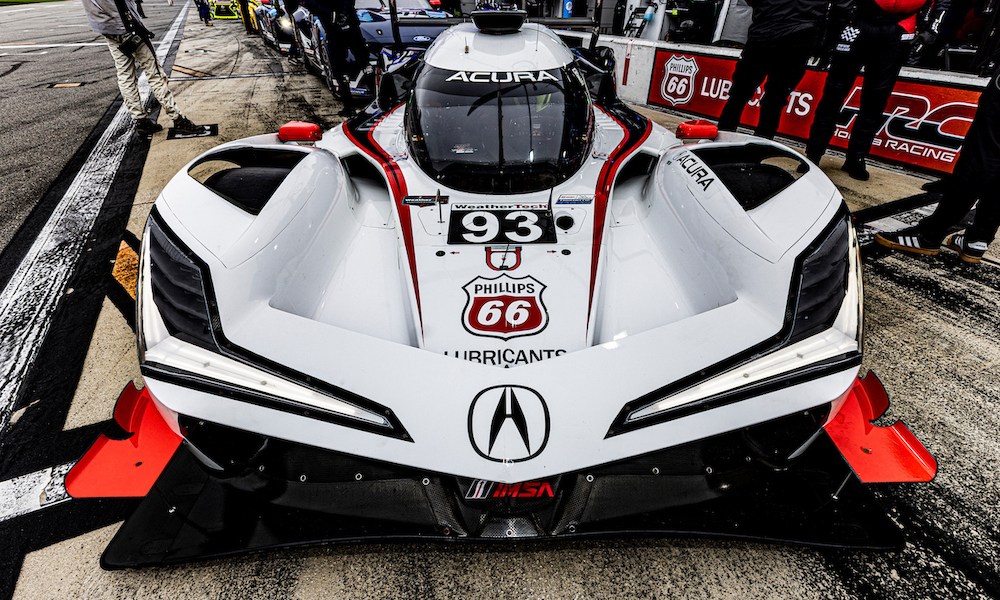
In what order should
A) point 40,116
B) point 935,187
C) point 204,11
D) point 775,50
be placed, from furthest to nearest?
point 204,11, point 40,116, point 935,187, point 775,50

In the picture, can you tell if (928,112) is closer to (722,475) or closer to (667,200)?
(667,200)

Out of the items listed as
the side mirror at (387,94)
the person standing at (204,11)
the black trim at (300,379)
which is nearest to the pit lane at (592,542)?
the black trim at (300,379)

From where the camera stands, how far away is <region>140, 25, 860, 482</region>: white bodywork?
3.62ft

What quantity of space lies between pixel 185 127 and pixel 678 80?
5671 mm

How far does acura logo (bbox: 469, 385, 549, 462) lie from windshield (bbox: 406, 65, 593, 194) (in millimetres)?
966

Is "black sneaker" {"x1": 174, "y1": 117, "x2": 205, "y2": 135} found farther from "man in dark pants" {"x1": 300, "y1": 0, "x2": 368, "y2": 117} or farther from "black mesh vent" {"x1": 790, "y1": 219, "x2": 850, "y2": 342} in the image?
"black mesh vent" {"x1": 790, "y1": 219, "x2": 850, "y2": 342}

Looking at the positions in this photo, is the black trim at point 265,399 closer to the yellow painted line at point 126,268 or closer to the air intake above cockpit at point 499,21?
the yellow painted line at point 126,268

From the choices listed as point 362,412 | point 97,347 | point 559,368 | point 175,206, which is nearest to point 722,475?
point 559,368

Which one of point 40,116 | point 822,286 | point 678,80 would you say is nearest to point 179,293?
point 822,286

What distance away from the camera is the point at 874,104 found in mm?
3730

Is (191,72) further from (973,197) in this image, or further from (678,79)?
(973,197)

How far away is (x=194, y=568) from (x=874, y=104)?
496 centimetres

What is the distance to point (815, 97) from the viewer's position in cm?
476

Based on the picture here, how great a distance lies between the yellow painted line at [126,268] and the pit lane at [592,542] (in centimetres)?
1
